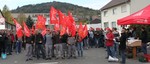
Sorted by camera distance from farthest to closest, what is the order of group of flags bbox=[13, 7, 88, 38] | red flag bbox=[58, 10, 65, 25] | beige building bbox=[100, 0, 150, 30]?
beige building bbox=[100, 0, 150, 30] → red flag bbox=[58, 10, 65, 25] → group of flags bbox=[13, 7, 88, 38]

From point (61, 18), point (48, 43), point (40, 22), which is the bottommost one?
point (48, 43)

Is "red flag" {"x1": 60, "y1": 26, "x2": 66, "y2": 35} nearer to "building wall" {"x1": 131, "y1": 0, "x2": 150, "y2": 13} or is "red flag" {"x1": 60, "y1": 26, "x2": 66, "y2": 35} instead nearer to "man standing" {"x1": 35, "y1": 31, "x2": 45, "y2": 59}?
"man standing" {"x1": 35, "y1": 31, "x2": 45, "y2": 59}

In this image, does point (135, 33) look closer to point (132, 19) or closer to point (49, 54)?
point (132, 19)

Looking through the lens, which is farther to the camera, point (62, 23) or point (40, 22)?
point (40, 22)

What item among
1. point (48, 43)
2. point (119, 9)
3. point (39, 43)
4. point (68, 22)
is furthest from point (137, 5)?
point (39, 43)

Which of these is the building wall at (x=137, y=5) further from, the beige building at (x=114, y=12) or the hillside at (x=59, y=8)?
the hillside at (x=59, y=8)

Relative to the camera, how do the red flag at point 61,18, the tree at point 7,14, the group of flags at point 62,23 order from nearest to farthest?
the group of flags at point 62,23, the red flag at point 61,18, the tree at point 7,14

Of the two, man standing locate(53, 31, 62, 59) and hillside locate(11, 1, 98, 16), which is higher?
hillside locate(11, 1, 98, 16)

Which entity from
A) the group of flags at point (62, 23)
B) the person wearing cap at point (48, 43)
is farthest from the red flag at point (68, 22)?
the person wearing cap at point (48, 43)

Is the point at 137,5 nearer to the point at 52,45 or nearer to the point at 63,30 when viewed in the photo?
the point at 63,30

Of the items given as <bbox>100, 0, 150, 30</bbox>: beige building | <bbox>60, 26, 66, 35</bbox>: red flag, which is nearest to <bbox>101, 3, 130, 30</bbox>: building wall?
<bbox>100, 0, 150, 30</bbox>: beige building

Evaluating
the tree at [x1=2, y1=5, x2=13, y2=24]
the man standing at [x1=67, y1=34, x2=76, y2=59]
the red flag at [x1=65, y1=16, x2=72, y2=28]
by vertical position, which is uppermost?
the tree at [x1=2, y1=5, x2=13, y2=24]

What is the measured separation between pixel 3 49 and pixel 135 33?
8.71 meters

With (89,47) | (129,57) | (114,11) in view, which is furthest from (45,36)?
(114,11)
